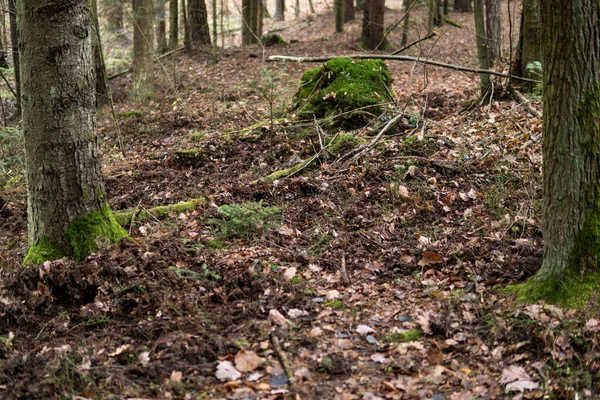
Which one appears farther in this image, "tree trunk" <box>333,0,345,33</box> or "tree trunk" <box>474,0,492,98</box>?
"tree trunk" <box>333,0,345,33</box>

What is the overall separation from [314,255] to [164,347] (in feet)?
6.50

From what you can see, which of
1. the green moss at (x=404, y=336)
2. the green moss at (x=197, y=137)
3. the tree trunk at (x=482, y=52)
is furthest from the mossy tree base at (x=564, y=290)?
the green moss at (x=197, y=137)

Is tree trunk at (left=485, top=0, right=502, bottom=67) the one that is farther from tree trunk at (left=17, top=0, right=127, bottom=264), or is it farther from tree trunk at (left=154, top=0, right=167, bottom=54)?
tree trunk at (left=154, top=0, right=167, bottom=54)

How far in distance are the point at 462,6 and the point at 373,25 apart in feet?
36.5

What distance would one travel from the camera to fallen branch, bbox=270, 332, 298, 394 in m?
3.30

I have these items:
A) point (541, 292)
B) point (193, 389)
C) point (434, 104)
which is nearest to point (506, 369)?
point (541, 292)

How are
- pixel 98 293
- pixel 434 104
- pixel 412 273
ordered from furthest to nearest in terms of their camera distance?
pixel 434 104
pixel 412 273
pixel 98 293

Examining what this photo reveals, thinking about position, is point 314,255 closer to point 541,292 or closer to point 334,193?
point 334,193

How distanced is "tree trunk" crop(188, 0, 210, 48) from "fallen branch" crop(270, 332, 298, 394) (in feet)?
54.3

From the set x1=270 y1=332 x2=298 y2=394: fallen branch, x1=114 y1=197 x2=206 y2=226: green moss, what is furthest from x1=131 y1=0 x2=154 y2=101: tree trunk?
x1=270 y1=332 x2=298 y2=394: fallen branch

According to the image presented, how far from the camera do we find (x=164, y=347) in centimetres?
370

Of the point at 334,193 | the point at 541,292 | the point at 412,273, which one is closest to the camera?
the point at 541,292

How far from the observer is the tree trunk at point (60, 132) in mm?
4668

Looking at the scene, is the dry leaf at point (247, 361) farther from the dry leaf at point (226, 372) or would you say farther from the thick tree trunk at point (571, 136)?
the thick tree trunk at point (571, 136)
